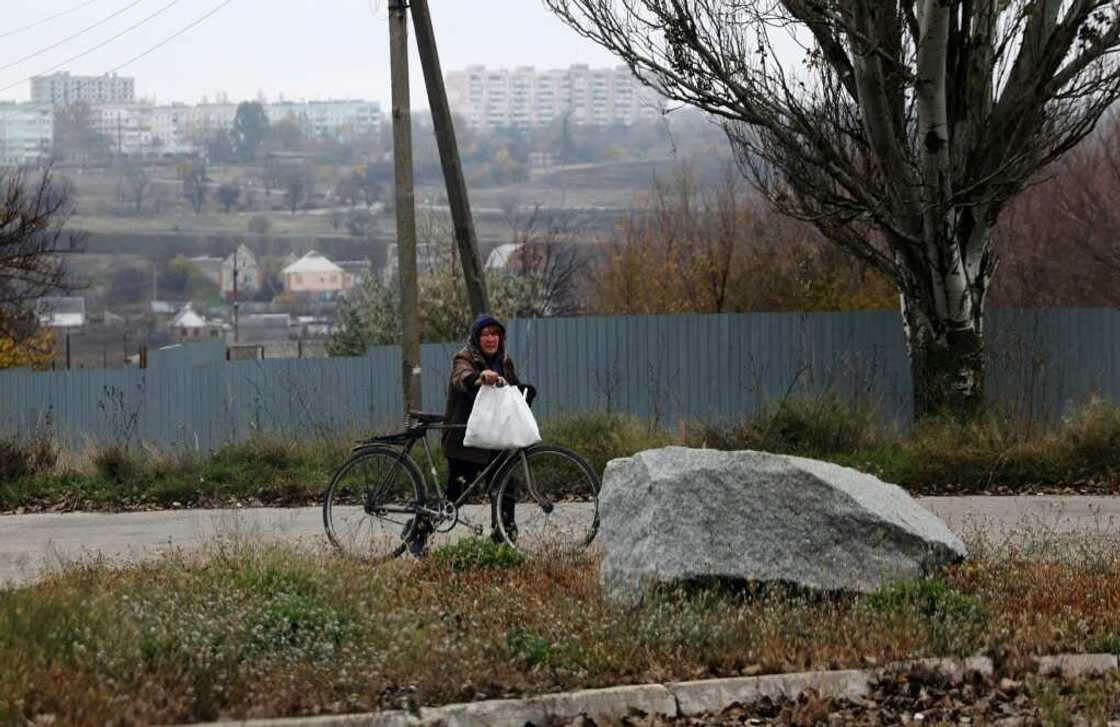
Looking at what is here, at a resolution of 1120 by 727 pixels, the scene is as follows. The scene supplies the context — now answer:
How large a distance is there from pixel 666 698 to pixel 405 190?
11.8 meters

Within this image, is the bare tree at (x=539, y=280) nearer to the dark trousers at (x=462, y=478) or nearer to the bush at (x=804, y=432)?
the bush at (x=804, y=432)

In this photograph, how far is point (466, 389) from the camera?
12.1 metres

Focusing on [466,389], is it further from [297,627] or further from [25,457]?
[25,457]

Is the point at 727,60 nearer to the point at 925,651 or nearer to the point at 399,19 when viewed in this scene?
the point at 399,19

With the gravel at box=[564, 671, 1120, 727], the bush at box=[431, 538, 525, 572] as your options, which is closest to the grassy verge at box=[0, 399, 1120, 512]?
the bush at box=[431, 538, 525, 572]

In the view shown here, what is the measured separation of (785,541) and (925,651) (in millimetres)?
1466

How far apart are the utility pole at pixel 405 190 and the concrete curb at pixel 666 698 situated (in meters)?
10.7

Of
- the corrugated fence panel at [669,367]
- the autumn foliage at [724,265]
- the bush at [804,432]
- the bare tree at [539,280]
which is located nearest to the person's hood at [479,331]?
the bush at [804,432]

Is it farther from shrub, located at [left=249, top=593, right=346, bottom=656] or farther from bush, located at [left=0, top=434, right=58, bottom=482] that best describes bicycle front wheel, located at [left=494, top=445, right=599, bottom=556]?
bush, located at [left=0, top=434, right=58, bottom=482]

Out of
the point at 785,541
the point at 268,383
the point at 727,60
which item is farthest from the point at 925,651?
the point at 268,383

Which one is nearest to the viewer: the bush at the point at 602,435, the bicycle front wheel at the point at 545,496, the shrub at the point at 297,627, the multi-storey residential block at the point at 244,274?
the shrub at the point at 297,627

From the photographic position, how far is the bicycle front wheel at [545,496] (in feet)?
39.0

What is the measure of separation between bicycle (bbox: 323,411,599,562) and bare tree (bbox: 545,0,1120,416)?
9884 millimetres

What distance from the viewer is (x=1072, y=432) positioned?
1817 centimetres
